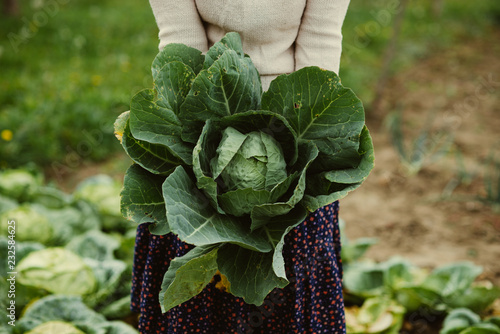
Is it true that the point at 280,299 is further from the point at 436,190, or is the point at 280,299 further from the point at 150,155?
the point at 436,190

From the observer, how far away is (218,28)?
1329mm

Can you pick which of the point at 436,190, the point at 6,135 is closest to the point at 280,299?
the point at 436,190

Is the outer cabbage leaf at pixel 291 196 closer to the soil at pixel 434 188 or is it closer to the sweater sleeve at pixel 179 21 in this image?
the sweater sleeve at pixel 179 21

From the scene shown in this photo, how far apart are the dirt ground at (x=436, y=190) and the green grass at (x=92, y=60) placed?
2.32ft

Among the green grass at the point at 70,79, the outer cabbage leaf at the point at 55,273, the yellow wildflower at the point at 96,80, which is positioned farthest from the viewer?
the yellow wildflower at the point at 96,80

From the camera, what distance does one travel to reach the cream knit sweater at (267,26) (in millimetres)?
1253

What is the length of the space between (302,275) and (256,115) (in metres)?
0.49

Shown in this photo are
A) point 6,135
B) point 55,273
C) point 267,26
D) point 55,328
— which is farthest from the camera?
point 6,135

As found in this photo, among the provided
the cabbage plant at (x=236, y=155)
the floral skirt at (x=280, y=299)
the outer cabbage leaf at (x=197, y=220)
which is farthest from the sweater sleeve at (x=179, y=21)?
the floral skirt at (x=280, y=299)

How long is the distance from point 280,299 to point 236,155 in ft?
1.59

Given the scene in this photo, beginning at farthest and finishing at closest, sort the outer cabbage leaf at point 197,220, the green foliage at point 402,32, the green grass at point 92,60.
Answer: the green foliage at point 402,32, the green grass at point 92,60, the outer cabbage leaf at point 197,220

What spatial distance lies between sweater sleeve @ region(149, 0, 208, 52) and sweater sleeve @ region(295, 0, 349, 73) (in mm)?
296

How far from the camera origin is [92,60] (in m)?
5.26

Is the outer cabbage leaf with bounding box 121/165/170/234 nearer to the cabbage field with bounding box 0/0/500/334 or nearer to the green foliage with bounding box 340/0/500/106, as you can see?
the cabbage field with bounding box 0/0/500/334
